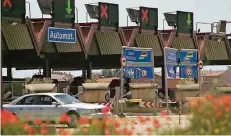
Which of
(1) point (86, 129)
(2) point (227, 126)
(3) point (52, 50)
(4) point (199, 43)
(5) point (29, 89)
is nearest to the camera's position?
(1) point (86, 129)

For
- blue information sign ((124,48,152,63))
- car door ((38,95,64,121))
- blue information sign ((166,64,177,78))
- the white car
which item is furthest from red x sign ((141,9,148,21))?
car door ((38,95,64,121))

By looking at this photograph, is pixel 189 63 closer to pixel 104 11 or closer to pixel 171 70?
pixel 171 70

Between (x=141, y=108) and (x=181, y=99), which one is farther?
(x=181, y=99)

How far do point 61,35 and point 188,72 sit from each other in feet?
37.6

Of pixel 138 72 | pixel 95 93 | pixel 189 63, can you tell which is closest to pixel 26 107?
pixel 95 93

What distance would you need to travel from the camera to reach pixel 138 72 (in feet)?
133

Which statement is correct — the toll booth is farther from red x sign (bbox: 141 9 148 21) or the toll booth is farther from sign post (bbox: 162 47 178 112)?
red x sign (bbox: 141 9 148 21)

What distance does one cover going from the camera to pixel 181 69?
48094mm

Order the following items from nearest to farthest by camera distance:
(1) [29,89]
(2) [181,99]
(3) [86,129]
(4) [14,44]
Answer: (3) [86,129]
(1) [29,89]
(2) [181,99]
(4) [14,44]

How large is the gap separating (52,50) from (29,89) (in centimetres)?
1495

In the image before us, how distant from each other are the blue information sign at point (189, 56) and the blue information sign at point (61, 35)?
8.88 meters

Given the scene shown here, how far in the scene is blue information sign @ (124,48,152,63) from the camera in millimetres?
39406

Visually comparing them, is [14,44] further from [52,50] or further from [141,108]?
[141,108]

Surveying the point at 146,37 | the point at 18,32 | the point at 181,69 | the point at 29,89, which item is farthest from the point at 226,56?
the point at 29,89
